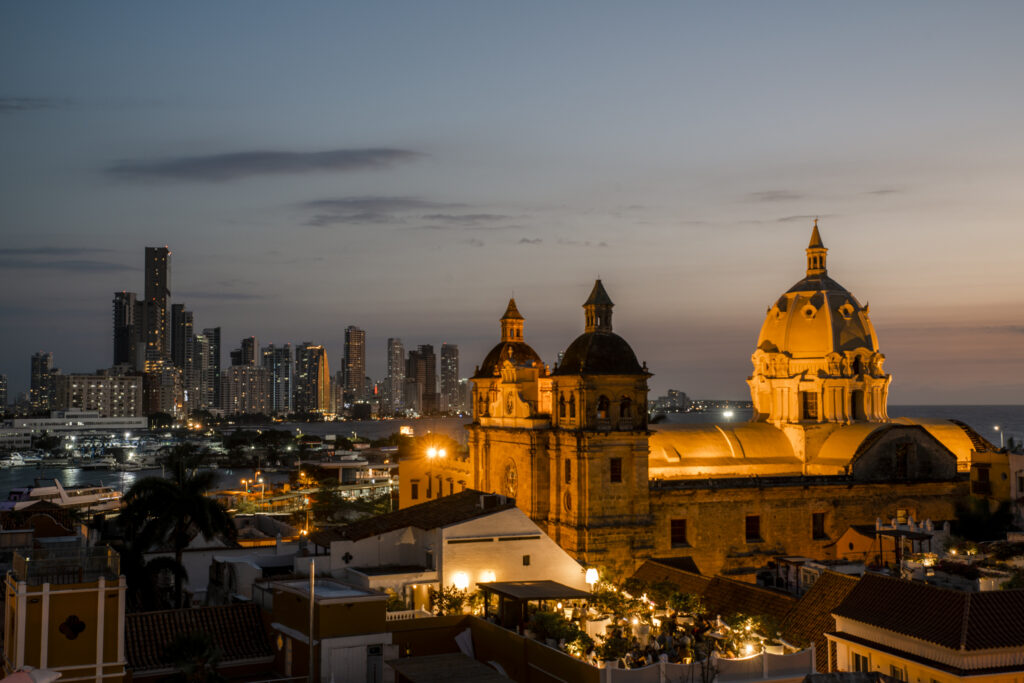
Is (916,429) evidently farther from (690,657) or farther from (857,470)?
(690,657)

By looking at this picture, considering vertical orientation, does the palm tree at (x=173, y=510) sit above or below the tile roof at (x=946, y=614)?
above

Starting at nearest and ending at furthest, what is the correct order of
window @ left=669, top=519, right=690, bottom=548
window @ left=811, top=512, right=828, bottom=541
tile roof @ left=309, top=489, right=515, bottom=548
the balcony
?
the balcony, tile roof @ left=309, top=489, right=515, bottom=548, window @ left=669, top=519, right=690, bottom=548, window @ left=811, top=512, right=828, bottom=541

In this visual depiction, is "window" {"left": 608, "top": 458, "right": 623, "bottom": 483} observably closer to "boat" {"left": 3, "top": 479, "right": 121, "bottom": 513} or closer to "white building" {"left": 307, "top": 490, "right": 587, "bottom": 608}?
"white building" {"left": 307, "top": 490, "right": 587, "bottom": 608}

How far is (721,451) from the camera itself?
64000mm

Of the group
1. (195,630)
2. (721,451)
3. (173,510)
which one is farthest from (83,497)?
(195,630)

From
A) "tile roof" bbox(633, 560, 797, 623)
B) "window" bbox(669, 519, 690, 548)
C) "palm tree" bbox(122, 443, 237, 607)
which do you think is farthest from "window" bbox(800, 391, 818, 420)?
"palm tree" bbox(122, 443, 237, 607)

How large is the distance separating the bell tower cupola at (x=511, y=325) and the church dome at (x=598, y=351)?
1629 cm

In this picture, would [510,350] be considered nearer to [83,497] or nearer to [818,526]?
[818,526]

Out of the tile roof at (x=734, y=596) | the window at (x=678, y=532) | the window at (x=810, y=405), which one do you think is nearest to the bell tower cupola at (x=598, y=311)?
the window at (x=678, y=532)

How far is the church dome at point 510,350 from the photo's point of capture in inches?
2810

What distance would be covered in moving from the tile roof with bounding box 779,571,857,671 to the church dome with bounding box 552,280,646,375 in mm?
19782

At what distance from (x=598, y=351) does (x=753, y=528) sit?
1281cm

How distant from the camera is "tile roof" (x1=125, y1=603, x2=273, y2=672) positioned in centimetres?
3133

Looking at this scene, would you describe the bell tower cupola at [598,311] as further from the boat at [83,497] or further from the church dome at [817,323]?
the boat at [83,497]
